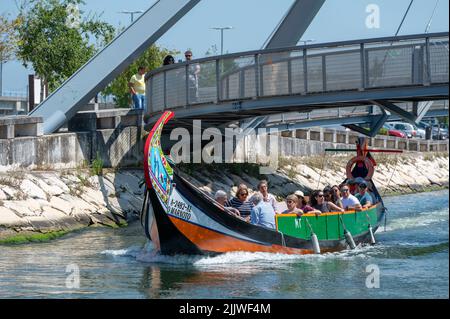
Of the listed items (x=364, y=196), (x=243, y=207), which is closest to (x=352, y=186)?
(x=364, y=196)

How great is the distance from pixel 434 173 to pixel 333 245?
3168cm

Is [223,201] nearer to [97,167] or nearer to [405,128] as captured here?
[97,167]

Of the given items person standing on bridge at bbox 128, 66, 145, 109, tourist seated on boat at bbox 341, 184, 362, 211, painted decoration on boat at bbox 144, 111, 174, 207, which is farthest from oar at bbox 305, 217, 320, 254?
person standing on bridge at bbox 128, 66, 145, 109

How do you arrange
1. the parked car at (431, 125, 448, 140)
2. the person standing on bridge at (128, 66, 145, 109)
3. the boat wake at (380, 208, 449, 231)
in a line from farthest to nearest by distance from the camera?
the parked car at (431, 125, 448, 140)
the person standing on bridge at (128, 66, 145, 109)
the boat wake at (380, 208, 449, 231)

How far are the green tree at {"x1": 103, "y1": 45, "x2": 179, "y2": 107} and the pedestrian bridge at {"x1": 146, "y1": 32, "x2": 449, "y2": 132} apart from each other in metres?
25.3

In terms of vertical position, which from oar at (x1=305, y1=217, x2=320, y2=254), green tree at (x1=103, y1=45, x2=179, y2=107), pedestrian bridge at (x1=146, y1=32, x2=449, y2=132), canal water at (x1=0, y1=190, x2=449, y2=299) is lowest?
canal water at (x1=0, y1=190, x2=449, y2=299)

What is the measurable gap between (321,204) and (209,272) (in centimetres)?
511

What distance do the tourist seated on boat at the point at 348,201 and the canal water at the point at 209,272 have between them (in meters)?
0.98

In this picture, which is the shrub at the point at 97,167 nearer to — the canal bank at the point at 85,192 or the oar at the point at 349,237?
the canal bank at the point at 85,192

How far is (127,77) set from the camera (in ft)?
184

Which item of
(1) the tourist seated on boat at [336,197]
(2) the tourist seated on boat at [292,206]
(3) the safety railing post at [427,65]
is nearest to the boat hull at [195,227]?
(2) the tourist seated on boat at [292,206]

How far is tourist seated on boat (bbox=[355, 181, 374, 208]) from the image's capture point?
1032 inches

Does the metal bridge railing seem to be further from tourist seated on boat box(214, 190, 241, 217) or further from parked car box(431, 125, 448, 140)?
parked car box(431, 125, 448, 140)

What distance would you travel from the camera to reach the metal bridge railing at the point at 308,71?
25.7 m
